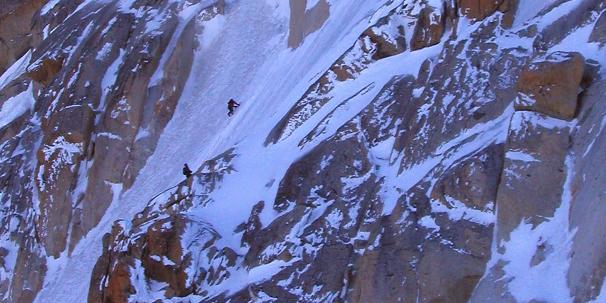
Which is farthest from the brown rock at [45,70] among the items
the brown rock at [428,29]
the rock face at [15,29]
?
the brown rock at [428,29]

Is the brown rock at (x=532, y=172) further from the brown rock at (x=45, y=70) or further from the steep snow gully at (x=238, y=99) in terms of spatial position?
the brown rock at (x=45, y=70)

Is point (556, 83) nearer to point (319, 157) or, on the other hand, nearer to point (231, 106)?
point (319, 157)

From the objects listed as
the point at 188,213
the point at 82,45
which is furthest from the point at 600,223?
the point at 82,45

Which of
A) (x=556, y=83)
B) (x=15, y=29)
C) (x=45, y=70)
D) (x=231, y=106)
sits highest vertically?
(x=15, y=29)

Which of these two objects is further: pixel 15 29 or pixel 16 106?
pixel 15 29

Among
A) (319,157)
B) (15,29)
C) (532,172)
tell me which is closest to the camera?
(532,172)

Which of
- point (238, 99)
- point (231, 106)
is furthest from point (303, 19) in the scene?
point (231, 106)

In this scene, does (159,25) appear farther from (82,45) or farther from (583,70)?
(583,70)
